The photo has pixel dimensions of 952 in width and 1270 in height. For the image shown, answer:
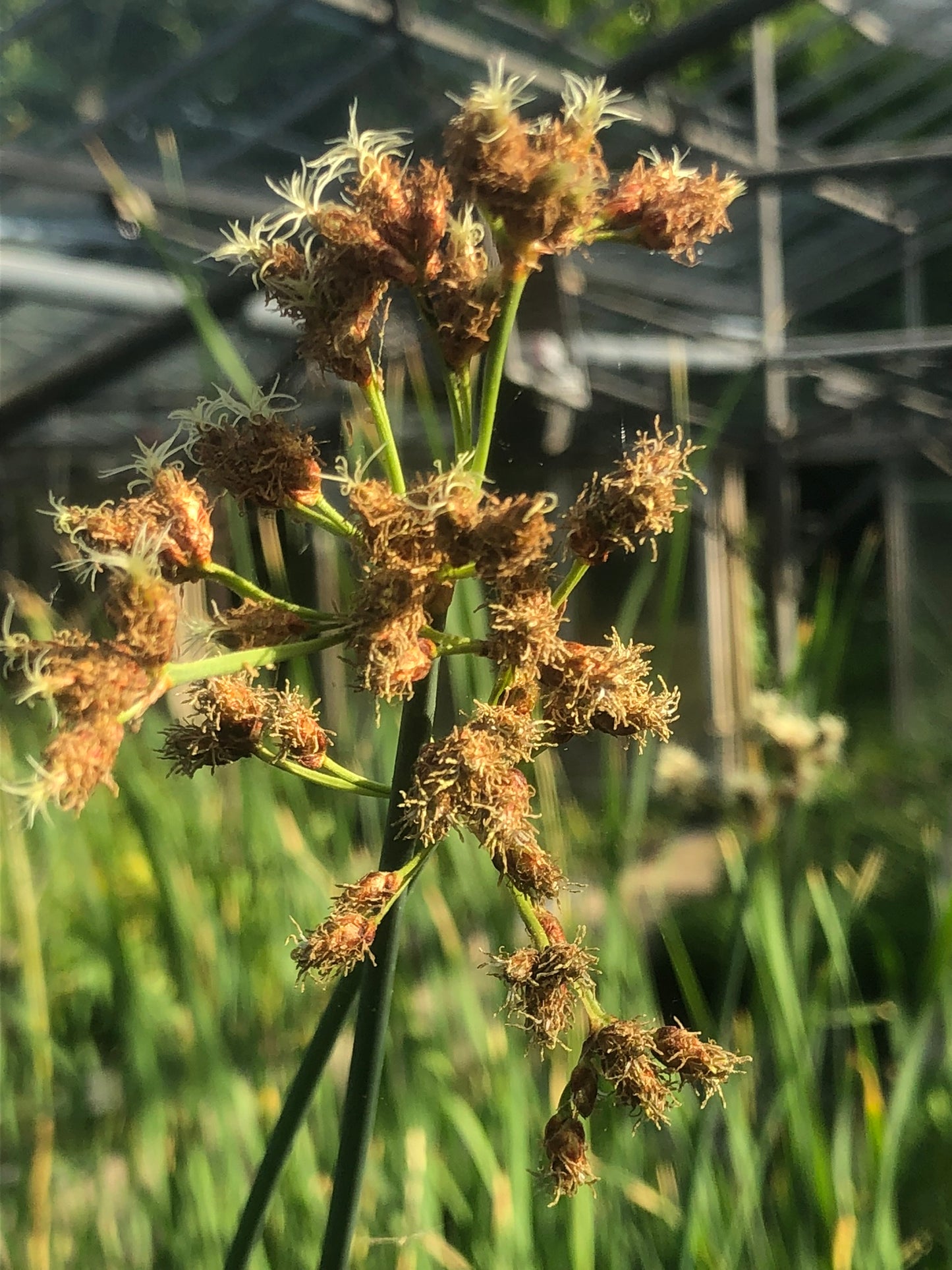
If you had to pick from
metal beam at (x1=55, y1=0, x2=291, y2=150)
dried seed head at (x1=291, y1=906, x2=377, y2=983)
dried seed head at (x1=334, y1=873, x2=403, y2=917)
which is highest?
metal beam at (x1=55, y1=0, x2=291, y2=150)

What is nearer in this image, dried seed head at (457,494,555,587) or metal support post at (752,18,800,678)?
dried seed head at (457,494,555,587)

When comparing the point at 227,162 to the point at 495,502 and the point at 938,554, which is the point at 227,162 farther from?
the point at 938,554

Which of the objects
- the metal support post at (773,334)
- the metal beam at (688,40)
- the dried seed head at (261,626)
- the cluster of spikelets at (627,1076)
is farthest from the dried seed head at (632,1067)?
the metal support post at (773,334)

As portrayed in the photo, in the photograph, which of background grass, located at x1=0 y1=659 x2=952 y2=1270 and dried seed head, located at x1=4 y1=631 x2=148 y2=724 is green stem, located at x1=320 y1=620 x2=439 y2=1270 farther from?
background grass, located at x1=0 y1=659 x2=952 y2=1270

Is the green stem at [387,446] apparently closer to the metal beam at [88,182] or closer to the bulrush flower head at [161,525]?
the bulrush flower head at [161,525]

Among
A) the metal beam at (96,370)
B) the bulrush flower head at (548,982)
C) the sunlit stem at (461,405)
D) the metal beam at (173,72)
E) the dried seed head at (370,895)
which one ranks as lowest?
the bulrush flower head at (548,982)

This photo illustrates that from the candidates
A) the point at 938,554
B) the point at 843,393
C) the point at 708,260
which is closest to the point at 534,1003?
the point at 708,260

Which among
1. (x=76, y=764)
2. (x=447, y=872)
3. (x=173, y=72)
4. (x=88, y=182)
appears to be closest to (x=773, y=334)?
(x=173, y=72)

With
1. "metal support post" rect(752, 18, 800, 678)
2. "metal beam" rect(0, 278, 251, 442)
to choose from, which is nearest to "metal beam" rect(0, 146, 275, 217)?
"metal beam" rect(0, 278, 251, 442)
